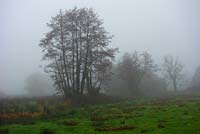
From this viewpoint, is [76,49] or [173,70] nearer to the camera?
[76,49]

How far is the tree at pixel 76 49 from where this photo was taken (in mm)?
61781

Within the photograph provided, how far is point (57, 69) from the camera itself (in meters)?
63.2

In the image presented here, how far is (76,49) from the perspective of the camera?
62.3m

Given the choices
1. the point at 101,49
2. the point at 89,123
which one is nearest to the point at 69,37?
the point at 101,49

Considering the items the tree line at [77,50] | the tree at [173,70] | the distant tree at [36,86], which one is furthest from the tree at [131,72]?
the distant tree at [36,86]

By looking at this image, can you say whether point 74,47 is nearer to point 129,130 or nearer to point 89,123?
point 89,123

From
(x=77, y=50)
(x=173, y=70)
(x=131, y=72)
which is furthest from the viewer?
(x=173, y=70)

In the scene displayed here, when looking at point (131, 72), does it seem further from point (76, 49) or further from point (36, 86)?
point (36, 86)

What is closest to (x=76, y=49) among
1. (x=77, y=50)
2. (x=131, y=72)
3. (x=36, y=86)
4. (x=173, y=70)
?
(x=77, y=50)

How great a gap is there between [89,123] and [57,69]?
1345 inches

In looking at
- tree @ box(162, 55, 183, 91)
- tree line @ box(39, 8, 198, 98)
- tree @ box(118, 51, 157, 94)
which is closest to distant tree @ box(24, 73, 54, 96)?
tree @ box(162, 55, 183, 91)

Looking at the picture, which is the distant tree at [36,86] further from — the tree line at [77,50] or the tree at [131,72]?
the tree line at [77,50]

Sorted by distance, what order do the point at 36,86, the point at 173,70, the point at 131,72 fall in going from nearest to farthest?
the point at 131,72 < the point at 173,70 < the point at 36,86

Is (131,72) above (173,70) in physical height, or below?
below
